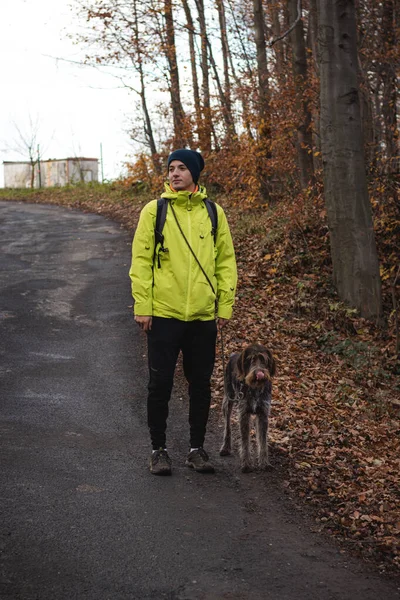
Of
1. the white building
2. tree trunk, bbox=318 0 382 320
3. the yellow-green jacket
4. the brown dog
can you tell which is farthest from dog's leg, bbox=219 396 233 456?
the white building

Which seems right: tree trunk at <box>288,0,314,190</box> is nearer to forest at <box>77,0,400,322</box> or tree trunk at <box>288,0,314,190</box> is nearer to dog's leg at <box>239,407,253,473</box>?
forest at <box>77,0,400,322</box>

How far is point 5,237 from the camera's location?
21.0 metres

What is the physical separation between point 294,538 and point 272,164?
15.0 m

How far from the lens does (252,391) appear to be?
21.5 feet

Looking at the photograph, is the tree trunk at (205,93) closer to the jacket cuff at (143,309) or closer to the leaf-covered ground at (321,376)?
the leaf-covered ground at (321,376)

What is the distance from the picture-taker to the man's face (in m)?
6.18

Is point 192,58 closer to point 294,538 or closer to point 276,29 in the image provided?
point 276,29

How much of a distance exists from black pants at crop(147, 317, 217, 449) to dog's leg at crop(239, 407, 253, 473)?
329 millimetres

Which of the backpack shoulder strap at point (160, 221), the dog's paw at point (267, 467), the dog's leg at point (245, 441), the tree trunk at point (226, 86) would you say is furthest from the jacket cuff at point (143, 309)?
the tree trunk at point (226, 86)

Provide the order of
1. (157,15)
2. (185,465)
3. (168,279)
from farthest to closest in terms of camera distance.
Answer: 1. (157,15)
2. (185,465)
3. (168,279)

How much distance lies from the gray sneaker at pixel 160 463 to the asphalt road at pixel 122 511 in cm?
7

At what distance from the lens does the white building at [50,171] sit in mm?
43406

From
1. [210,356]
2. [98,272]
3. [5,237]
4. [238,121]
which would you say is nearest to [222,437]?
[210,356]

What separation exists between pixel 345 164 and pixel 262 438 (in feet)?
22.8
